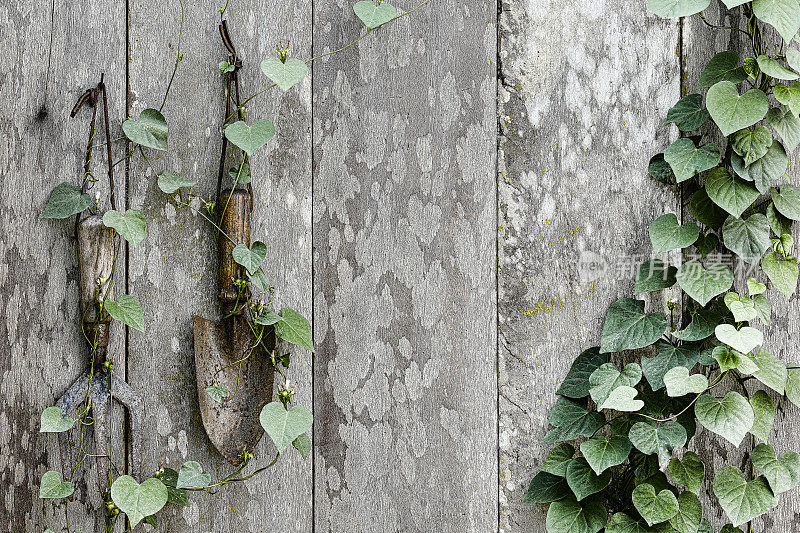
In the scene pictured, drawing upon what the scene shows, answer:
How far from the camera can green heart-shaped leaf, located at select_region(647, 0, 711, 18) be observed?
0.85 meters

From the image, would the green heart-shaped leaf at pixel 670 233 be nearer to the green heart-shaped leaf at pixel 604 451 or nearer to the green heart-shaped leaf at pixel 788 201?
the green heart-shaped leaf at pixel 788 201

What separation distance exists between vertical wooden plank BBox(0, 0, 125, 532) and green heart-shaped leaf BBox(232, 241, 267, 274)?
9.5 inches

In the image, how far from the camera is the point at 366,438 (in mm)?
996

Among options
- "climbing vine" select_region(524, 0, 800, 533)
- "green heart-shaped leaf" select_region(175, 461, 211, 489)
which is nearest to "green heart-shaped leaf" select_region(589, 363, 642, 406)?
"climbing vine" select_region(524, 0, 800, 533)

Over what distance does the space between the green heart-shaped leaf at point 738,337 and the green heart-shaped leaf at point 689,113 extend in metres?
0.30

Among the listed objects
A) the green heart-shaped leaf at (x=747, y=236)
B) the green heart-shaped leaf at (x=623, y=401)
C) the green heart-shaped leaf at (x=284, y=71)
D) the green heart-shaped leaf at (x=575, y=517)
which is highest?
the green heart-shaped leaf at (x=284, y=71)

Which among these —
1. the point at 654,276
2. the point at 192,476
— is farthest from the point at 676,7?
the point at 192,476

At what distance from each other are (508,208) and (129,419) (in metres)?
0.67

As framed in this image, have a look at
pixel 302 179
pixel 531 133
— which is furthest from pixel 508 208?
pixel 302 179

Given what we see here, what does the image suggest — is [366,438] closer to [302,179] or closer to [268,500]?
[268,500]

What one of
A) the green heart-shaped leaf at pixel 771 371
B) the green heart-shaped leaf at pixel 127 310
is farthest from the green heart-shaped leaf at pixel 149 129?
the green heart-shaped leaf at pixel 771 371

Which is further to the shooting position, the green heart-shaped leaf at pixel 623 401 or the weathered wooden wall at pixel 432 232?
the weathered wooden wall at pixel 432 232

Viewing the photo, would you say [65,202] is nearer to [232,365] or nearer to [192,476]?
[232,365]

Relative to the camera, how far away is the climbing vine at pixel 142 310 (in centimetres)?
88
